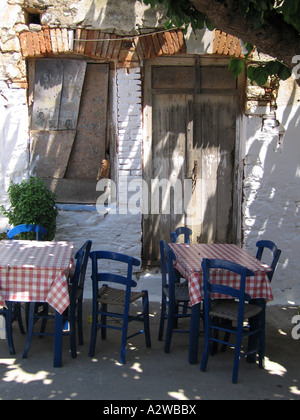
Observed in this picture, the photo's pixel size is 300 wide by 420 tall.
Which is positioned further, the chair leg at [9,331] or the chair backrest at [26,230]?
the chair backrest at [26,230]

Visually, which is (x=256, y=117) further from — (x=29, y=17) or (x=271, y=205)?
(x=29, y=17)

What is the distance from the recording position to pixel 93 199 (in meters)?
6.58

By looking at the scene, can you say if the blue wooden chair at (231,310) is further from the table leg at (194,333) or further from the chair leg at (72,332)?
the chair leg at (72,332)

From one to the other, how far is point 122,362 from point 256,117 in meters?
3.55

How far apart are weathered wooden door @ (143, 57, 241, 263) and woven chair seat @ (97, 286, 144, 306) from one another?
1793 millimetres

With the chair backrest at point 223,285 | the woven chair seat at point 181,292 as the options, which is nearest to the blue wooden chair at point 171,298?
the woven chair seat at point 181,292

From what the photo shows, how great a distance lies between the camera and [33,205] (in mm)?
5887

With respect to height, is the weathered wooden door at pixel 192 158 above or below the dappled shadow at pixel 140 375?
above

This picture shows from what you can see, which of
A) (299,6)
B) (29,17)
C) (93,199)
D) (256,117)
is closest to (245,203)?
(256,117)

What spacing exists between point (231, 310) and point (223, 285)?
32cm

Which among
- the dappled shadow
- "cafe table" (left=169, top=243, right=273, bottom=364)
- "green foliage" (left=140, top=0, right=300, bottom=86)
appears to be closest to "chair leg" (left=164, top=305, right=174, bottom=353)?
the dappled shadow

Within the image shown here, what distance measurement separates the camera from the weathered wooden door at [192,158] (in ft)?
21.5

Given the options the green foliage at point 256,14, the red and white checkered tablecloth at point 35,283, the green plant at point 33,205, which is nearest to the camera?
the green foliage at point 256,14

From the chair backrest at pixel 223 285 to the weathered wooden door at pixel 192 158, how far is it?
2364 mm
